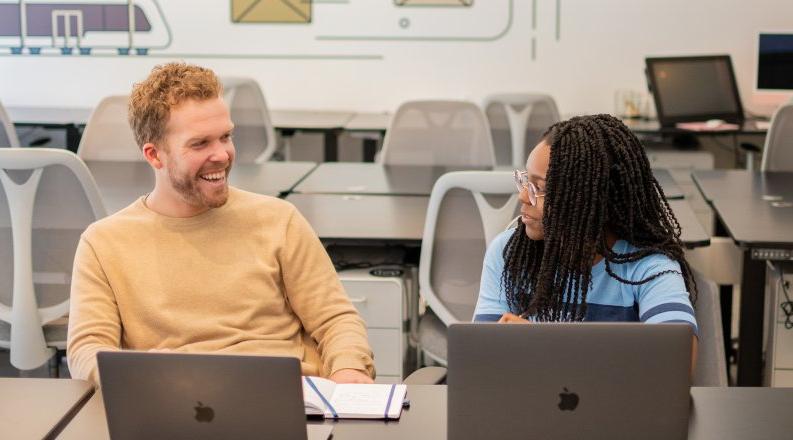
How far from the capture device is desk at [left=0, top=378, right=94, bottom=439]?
1.85 metres

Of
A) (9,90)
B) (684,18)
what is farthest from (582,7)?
(9,90)

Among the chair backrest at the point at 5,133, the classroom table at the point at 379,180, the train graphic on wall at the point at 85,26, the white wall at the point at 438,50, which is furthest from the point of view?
the train graphic on wall at the point at 85,26

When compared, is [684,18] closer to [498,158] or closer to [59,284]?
[498,158]

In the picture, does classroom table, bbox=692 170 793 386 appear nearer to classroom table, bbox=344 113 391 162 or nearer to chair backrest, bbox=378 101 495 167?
chair backrest, bbox=378 101 495 167

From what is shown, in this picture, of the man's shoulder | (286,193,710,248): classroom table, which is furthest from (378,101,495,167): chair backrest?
the man's shoulder

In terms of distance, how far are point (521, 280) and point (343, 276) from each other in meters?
1.20

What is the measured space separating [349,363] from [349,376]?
0.04 metres

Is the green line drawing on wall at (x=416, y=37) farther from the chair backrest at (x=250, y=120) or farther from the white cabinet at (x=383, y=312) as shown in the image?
the white cabinet at (x=383, y=312)

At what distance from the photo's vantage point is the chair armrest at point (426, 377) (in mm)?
2111

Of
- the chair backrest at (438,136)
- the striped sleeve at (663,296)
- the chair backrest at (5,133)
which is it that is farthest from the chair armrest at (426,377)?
the chair backrest at (5,133)

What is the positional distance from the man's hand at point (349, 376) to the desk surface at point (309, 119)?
157 inches

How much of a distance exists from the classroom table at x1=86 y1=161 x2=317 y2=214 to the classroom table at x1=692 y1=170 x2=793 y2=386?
60.6 inches

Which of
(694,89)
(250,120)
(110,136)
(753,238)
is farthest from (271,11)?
(753,238)

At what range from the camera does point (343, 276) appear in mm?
3365
